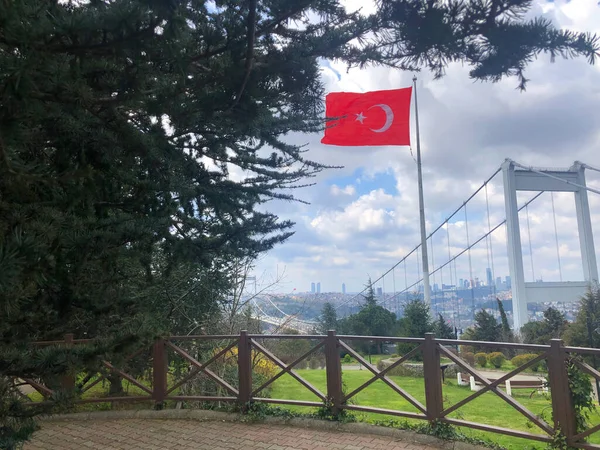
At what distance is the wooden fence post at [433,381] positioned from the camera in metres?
4.17

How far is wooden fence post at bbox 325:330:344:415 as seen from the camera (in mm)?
4668

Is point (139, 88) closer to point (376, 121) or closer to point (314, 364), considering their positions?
point (376, 121)

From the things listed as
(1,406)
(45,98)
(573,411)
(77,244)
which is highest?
(45,98)

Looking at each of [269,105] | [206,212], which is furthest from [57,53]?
[206,212]

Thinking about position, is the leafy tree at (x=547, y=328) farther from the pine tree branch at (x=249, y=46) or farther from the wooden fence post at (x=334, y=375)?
the pine tree branch at (x=249, y=46)

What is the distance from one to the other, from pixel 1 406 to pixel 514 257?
21.0 m

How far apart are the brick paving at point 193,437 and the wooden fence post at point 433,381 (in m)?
0.33

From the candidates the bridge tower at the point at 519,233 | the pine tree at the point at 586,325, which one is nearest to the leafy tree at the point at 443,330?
the bridge tower at the point at 519,233

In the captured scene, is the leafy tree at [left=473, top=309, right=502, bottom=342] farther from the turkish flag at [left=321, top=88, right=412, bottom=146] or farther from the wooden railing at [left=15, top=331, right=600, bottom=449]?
the wooden railing at [left=15, top=331, right=600, bottom=449]

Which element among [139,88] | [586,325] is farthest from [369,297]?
[139,88]

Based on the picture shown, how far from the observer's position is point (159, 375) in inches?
210

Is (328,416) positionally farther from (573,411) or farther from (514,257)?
(514,257)

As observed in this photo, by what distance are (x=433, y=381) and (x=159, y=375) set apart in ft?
10.1

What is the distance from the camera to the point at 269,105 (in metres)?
3.29
